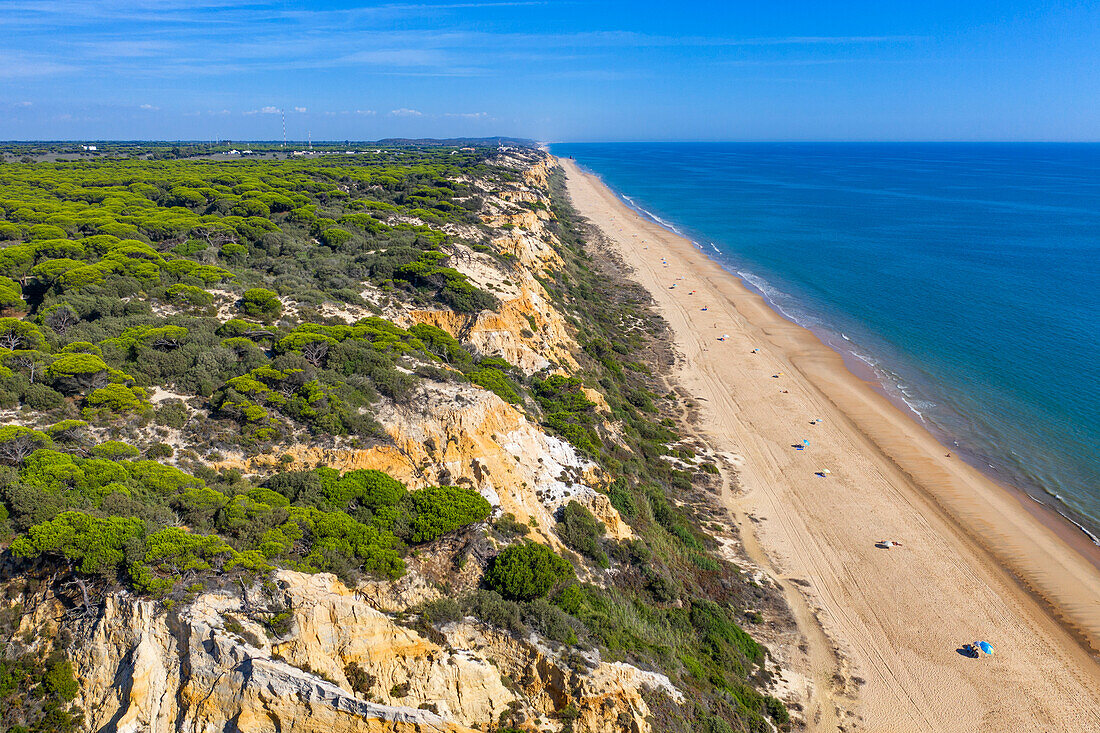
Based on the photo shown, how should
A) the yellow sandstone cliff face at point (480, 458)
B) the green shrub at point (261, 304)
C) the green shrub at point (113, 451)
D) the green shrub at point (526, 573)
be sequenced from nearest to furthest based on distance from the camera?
the green shrub at point (113, 451) → the green shrub at point (526, 573) → the yellow sandstone cliff face at point (480, 458) → the green shrub at point (261, 304)

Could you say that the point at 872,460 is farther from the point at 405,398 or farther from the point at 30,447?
the point at 30,447

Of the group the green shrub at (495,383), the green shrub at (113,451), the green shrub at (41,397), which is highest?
the green shrub at (41,397)

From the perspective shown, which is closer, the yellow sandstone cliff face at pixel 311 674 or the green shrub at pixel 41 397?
the yellow sandstone cliff face at pixel 311 674

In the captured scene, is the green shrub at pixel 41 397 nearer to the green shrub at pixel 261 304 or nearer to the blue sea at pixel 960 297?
the green shrub at pixel 261 304

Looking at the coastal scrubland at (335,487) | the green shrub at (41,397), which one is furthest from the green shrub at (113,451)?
the green shrub at (41,397)

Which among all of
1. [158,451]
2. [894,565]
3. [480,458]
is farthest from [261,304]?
[894,565]

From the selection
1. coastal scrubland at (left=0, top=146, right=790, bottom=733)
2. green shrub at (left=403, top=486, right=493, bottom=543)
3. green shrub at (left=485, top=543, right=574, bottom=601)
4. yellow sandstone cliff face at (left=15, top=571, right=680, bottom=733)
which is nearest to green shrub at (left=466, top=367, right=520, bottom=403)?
coastal scrubland at (left=0, top=146, right=790, bottom=733)

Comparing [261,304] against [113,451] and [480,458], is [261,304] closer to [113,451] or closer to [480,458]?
[113,451]
